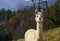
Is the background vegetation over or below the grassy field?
over

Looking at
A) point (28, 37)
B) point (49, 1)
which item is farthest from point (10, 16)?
point (28, 37)

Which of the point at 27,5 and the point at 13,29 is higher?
the point at 27,5

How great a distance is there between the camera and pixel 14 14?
4.78 m

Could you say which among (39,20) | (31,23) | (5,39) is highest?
(39,20)

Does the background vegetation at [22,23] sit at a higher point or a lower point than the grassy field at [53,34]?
higher

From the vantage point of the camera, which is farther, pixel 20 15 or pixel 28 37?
pixel 20 15

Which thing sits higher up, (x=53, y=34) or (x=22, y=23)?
(x=22, y=23)

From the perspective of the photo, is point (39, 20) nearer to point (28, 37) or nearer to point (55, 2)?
point (28, 37)

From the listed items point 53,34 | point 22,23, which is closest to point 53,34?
point 53,34

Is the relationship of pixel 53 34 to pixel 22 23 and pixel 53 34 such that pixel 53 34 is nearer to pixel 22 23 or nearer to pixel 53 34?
pixel 53 34

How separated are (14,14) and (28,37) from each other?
4.95 ft

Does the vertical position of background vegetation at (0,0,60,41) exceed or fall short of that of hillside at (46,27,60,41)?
it exceeds it

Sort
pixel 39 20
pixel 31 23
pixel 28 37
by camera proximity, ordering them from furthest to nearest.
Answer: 1. pixel 31 23
2. pixel 28 37
3. pixel 39 20

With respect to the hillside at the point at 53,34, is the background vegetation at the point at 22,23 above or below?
above
